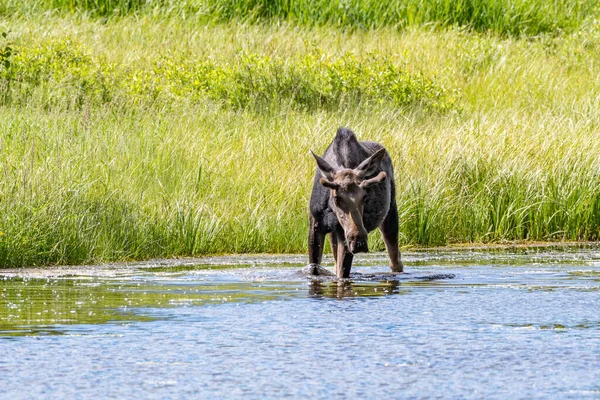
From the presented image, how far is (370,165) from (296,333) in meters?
3.05

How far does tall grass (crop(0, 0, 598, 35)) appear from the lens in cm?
2994

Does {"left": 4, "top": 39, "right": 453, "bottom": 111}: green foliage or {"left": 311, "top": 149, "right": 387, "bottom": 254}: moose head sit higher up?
{"left": 4, "top": 39, "right": 453, "bottom": 111}: green foliage

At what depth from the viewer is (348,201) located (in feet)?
34.2

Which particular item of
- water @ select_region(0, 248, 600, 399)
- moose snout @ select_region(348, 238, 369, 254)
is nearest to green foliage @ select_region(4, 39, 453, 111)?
water @ select_region(0, 248, 600, 399)

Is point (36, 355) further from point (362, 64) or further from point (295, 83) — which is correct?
point (362, 64)

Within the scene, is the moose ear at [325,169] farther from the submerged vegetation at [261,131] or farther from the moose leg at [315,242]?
the submerged vegetation at [261,131]

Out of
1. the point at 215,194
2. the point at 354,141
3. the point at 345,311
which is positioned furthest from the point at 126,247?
the point at 345,311

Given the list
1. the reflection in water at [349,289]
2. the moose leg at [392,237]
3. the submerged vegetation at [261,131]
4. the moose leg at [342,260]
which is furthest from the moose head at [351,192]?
the submerged vegetation at [261,131]

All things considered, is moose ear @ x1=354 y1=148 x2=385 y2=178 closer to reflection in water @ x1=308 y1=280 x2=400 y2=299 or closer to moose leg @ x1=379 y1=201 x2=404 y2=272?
reflection in water @ x1=308 y1=280 x2=400 y2=299

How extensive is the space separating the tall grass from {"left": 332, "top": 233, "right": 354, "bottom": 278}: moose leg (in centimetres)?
1883

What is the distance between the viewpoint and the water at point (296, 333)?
638 cm

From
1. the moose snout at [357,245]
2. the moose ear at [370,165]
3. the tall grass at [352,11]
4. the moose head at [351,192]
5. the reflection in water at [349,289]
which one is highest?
the tall grass at [352,11]

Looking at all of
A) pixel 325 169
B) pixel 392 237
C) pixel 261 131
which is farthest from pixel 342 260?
pixel 261 131

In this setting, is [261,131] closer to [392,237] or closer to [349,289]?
[392,237]
